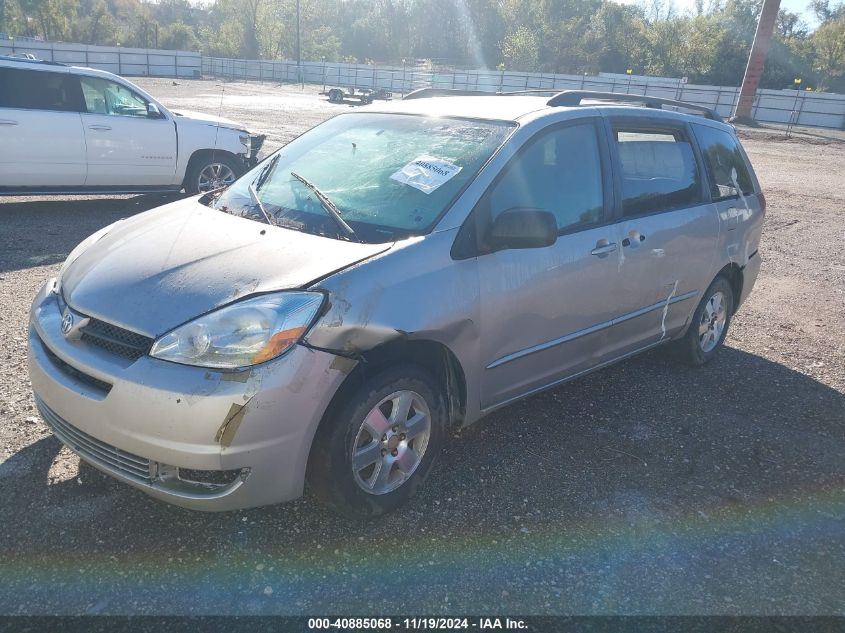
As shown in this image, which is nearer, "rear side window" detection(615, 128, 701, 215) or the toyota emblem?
the toyota emblem

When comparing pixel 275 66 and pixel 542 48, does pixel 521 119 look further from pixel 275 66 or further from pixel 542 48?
pixel 542 48

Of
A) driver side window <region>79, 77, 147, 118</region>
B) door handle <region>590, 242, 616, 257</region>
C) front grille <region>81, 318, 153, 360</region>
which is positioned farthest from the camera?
driver side window <region>79, 77, 147, 118</region>

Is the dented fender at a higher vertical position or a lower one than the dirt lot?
higher

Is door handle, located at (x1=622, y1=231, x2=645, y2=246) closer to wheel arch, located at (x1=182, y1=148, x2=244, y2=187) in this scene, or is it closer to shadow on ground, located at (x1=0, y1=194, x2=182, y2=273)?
shadow on ground, located at (x1=0, y1=194, x2=182, y2=273)

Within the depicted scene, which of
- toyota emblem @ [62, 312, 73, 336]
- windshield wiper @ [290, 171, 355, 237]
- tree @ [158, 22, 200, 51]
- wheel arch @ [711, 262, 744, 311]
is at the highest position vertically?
tree @ [158, 22, 200, 51]

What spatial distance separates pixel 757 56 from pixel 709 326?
106 ft

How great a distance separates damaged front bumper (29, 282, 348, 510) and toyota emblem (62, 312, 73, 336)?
2.7 inches

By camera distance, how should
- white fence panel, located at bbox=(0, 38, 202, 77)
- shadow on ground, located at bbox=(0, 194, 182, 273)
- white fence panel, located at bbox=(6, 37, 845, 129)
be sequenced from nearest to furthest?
1. shadow on ground, located at bbox=(0, 194, 182, 273)
2. white fence panel, located at bbox=(6, 37, 845, 129)
3. white fence panel, located at bbox=(0, 38, 202, 77)

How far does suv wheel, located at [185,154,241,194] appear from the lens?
30.0 feet

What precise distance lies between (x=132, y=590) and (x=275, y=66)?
213 feet

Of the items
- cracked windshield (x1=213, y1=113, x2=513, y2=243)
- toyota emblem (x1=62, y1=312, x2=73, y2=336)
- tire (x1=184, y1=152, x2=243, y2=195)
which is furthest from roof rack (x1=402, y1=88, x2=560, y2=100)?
tire (x1=184, y1=152, x2=243, y2=195)

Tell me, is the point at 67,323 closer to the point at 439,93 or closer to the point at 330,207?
the point at 330,207

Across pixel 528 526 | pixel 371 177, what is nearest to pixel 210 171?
pixel 371 177

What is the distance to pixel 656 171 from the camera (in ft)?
13.8
